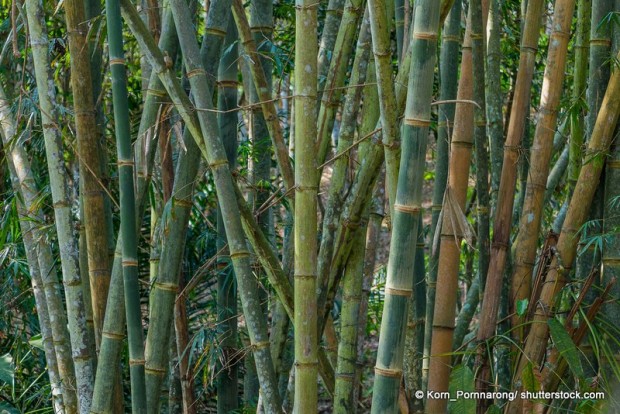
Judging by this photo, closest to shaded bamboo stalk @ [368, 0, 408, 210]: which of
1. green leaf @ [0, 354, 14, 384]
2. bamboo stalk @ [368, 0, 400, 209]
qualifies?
bamboo stalk @ [368, 0, 400, 209]

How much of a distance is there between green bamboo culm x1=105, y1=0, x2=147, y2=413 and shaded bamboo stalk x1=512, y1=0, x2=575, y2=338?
1.08m

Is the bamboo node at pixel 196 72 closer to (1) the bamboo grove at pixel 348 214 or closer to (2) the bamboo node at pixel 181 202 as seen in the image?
(1) the bamboo grove at pixel 348 214

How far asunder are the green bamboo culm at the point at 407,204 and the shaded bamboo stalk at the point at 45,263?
3.98 feet

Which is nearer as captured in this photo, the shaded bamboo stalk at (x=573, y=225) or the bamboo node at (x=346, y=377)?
the bamboo node at (x=346, y=377)

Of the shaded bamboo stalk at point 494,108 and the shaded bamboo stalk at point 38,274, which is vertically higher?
the shaded bamboo stalk at point 494,108

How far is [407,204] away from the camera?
159 cm

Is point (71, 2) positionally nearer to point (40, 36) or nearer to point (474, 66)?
point (40, 36)

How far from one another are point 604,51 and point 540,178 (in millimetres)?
412

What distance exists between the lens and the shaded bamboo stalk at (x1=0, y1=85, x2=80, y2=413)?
8.39 ft

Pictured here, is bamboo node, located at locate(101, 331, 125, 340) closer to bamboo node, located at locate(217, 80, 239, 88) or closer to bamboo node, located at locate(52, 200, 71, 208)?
bamboo node, located at locate(52, 200, 71, 208)

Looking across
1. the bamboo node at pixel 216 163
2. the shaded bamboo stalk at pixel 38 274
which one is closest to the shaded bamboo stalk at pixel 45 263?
the shaded bamboo stalk at pixel 38 274

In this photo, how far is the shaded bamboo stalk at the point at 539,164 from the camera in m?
2.29

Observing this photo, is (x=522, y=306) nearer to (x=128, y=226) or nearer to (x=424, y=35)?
(x=424, y=35)

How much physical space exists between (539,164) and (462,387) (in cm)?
73
